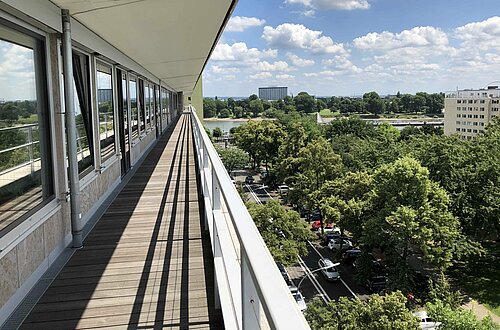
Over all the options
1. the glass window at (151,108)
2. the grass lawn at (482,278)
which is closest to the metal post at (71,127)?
the glass window at (151,108)

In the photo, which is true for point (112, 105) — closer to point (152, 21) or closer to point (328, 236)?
point (152, 21)

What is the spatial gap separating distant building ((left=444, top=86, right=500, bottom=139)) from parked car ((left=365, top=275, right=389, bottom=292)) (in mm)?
49863

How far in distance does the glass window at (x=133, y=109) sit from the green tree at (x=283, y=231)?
43.8 feet

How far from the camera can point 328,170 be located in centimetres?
3145

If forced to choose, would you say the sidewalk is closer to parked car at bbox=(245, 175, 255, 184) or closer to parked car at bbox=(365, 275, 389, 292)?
parked car at bbox=(365, 275, 389, 292)

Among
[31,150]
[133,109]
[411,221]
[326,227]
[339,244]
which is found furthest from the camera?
[326,227]

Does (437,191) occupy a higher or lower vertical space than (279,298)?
lower

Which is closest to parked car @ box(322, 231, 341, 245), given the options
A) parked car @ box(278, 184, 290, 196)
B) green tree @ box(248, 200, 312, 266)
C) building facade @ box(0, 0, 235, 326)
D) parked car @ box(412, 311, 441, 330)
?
green tree @ box(248, 200, 312, 266)

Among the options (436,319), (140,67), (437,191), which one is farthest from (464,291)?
(140,67)

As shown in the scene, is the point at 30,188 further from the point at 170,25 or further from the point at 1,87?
the point at 170,25

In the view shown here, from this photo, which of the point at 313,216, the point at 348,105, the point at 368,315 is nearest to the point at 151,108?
the point at 368,315

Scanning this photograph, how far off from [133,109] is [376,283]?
17580mm

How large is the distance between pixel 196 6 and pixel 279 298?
407 centimetres

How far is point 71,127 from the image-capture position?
3762mm
